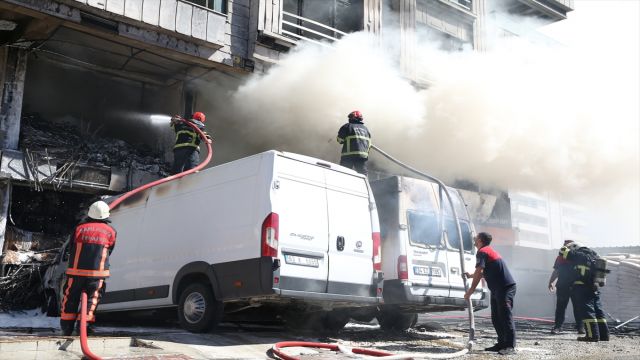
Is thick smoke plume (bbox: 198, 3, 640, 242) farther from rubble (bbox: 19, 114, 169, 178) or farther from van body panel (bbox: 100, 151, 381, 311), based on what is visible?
van body panel (bbox: 100, 151, 381, 311)

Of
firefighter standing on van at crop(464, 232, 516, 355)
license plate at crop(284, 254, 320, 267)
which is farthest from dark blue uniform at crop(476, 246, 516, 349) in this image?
license plate at crop(284, 254, 320, 267)

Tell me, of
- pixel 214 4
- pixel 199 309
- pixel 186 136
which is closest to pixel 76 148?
pixel 186 136

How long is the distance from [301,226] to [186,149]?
12.9 ft

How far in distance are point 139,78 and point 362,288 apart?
9794 millimetres

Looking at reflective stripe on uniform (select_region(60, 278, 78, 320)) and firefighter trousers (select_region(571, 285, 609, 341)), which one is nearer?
reflective stripe on uniform (select_region(60, 278, 78, 320))

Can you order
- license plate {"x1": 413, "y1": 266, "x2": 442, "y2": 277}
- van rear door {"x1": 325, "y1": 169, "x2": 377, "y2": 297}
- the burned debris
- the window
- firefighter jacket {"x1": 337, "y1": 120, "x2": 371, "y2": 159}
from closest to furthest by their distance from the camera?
van rear door {"x1": 325, "y1": 169, "x2": 377, "y2": 297}, license plate {"x1": 413, "y1": 266, "x2": 442, "y2": 277}, firefighter jacket {"x1": 337, "y1": 120, "x2": 371, "y2": 159}, the burned debris, the window

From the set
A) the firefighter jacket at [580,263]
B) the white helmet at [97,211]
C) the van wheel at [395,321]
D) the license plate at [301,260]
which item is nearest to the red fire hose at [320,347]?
the license plate at [301,260]

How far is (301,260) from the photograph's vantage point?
244 inches

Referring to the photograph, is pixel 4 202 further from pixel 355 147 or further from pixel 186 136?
pixel 355 147

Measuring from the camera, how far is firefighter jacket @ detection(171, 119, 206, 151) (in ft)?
31.3

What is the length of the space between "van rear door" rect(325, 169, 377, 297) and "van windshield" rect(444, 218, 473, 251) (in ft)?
5.00

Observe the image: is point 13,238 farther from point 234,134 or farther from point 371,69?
point 371,69

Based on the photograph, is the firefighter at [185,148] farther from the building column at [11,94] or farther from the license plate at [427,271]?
the license plate at [427,271]

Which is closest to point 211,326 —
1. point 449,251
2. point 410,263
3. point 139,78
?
point 410,263
